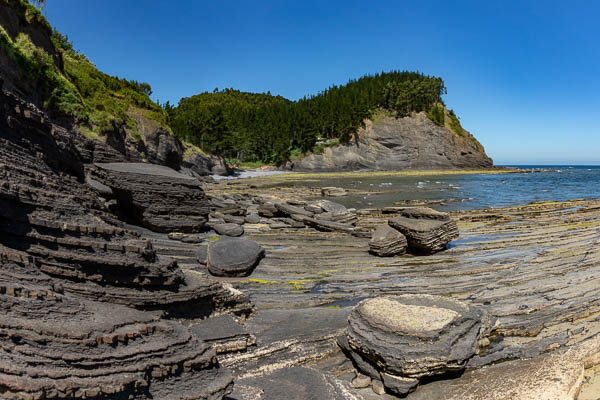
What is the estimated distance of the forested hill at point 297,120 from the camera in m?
75.0

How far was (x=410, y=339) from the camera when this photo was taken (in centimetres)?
485

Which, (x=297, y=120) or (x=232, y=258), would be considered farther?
(x=297, y=120)

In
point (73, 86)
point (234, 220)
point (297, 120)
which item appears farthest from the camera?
point (297, 120)

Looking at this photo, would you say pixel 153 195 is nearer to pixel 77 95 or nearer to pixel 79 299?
pixel 79 299

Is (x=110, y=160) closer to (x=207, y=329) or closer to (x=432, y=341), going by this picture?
(x=207, y=329)

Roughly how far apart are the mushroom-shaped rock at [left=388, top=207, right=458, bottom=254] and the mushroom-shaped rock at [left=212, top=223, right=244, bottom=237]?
18.7 feet

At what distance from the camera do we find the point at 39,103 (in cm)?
1894

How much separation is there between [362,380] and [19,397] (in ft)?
13.2

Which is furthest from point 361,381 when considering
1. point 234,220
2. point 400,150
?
point 400,150

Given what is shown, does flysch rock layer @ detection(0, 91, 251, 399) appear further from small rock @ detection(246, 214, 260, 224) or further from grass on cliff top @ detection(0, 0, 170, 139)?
grass on cliff top @ detection(0, 0, 170, 139)

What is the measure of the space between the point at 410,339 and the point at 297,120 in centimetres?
9245

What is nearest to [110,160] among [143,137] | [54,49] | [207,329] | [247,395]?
[207,329]

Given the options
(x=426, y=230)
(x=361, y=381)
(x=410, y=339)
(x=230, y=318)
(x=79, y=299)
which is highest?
(x=79, y=299)

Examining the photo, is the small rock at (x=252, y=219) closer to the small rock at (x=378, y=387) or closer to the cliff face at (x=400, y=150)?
the small rock at (x=378, y=387)
